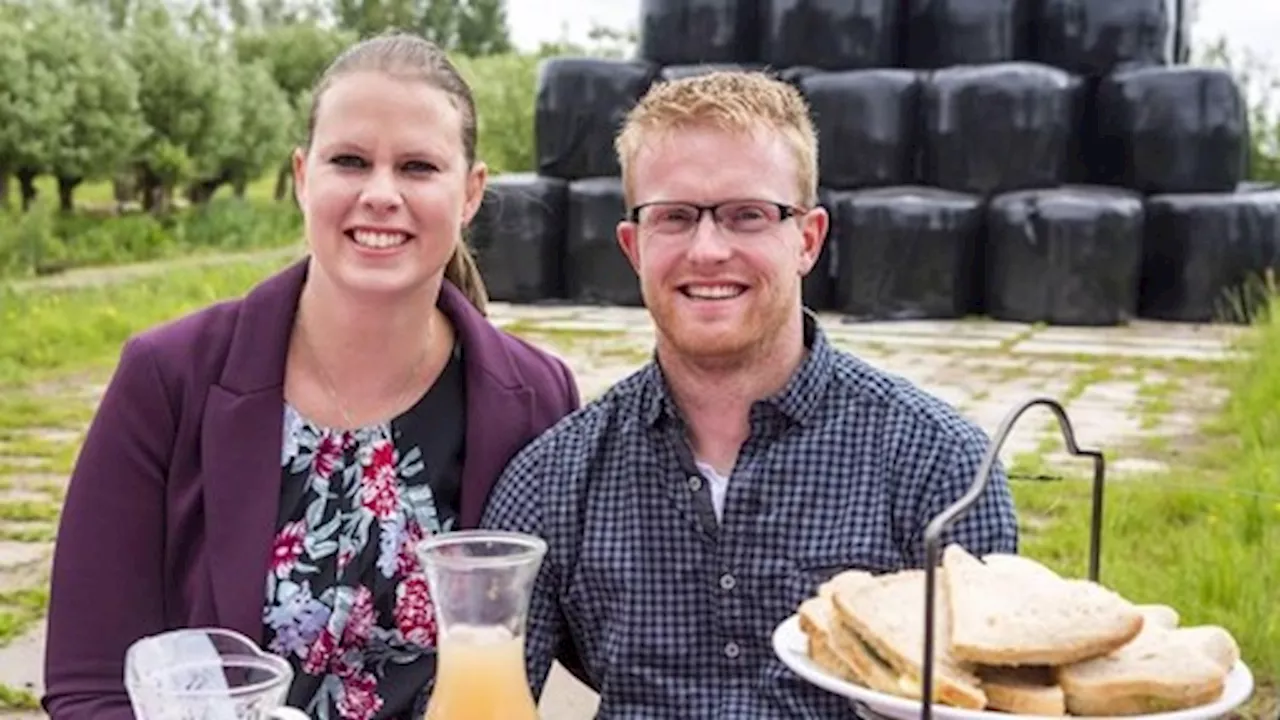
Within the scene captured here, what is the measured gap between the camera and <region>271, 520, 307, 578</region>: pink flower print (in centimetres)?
171

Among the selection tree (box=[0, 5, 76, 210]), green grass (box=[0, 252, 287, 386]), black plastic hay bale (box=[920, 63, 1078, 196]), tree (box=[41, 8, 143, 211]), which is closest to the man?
green grass (box=[0, 252, 287, 386])

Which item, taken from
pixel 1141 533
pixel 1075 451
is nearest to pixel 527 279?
pixel 1141 533

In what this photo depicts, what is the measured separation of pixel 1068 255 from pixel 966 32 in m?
1.51

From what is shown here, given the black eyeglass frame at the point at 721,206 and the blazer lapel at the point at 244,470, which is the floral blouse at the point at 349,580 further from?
the black eyeglass frame at the point at 721,206

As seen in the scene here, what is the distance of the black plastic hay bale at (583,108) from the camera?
31.7 feet

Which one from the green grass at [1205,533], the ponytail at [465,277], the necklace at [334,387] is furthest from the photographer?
the green grass at [1205,533]

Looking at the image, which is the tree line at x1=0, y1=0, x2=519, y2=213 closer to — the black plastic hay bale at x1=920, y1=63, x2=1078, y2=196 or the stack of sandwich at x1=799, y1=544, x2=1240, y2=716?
the black plastic hay bale at x1=920, y1=63, x2=1078, y2=196

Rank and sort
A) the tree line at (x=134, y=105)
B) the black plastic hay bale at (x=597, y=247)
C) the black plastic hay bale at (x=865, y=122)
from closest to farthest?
1. the black plastic hay bale at (x=865, y=122)
2. the black plastic hay bale at (x=597, y=247)
3. the tree line at (x=134, y=105)

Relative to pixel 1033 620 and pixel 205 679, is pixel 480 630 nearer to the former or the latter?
pixel 205 679

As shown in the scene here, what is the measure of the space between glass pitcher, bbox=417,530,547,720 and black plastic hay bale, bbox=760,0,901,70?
866 centimetres

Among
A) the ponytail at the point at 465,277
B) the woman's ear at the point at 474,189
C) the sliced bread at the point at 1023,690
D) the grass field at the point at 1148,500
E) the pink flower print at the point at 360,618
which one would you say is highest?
the woman's ear at the point at 474,189

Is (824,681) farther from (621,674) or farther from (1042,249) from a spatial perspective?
(1042,249)

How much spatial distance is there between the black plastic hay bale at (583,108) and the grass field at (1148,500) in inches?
111

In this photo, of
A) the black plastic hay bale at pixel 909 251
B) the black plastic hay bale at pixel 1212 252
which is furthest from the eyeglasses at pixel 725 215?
the black plastic hay bale at pixel 1212 252
